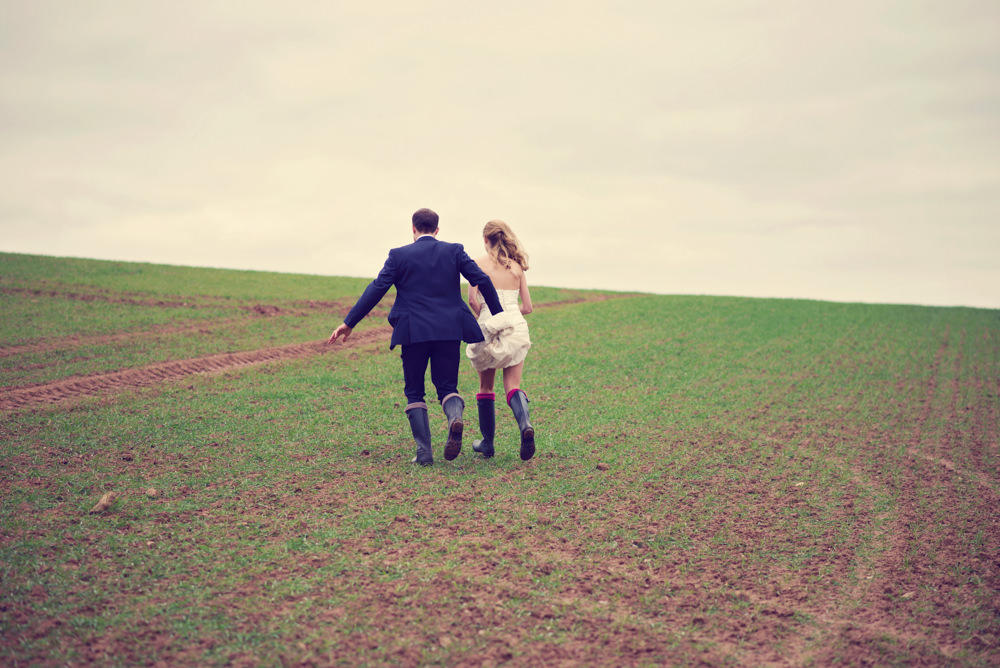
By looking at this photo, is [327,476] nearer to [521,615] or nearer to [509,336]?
[509,336]

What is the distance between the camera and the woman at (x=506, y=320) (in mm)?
6785

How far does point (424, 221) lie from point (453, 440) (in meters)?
2.18

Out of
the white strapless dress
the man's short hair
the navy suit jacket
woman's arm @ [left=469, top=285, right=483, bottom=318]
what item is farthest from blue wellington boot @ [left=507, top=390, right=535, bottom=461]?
the man's short hair

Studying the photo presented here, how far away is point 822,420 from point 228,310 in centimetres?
1762

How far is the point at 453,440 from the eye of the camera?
A: 22.1 feet

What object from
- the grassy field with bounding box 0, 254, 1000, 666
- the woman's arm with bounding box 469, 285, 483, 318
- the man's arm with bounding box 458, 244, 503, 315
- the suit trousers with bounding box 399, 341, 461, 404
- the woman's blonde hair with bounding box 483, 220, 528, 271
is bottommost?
the grassy field with bounding box 0, 254, 1000, 666

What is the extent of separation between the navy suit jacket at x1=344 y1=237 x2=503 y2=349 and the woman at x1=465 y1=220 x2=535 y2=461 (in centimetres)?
29

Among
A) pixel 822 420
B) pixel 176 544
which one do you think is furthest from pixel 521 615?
pixel 822 420

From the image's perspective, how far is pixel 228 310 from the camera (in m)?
21.5

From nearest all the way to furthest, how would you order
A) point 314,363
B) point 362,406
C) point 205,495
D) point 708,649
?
point 708,649
point 205,495
point 362,406
point 314,363

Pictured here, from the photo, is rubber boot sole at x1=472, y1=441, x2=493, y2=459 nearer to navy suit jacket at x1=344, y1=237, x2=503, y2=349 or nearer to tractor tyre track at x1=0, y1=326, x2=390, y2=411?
navy suit jacket at x1=344, y1=237, x2=503, y2=349

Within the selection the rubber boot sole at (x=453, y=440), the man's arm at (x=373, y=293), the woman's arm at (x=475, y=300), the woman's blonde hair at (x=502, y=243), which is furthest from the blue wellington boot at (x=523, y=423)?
the man's arm at (x=373, y=293)

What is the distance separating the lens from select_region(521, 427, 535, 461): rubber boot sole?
6711 mm

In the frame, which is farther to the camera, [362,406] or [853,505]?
[362,406]
